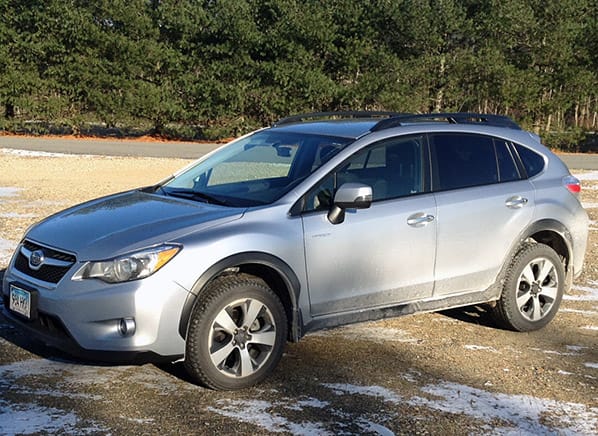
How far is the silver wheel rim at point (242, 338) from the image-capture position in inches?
203

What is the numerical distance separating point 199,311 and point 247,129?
30189mm

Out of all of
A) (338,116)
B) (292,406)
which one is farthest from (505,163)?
(292,406)

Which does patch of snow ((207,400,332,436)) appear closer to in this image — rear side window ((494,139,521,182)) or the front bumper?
the front bumper

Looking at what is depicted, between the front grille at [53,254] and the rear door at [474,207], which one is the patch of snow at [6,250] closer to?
the front grille at [53,254]

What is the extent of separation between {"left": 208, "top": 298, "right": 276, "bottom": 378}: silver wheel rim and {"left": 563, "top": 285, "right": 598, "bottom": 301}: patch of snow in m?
3.88

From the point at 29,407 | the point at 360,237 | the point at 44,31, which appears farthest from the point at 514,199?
the point at 44,31

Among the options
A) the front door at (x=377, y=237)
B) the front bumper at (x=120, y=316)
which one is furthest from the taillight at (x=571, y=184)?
the front bumper at (x=120, y=316)

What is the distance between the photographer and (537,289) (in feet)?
22.4

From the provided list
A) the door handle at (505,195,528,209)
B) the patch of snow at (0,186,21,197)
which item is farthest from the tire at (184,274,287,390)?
the patch of snow at (0,186,21,197)

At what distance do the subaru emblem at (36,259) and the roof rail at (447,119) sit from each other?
248 cm

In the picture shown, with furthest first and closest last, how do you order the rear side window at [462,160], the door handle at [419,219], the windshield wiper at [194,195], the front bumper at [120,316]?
1. the rear side window at [462,160]
2. the door handle at [419,219]
3. the windshield wiper at [194,195]
4. the front bumper at [120,316]

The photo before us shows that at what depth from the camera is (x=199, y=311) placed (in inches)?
199

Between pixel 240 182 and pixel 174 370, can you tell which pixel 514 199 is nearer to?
pixel 240 182

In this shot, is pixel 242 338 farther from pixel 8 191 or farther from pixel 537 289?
pixel 8 191
